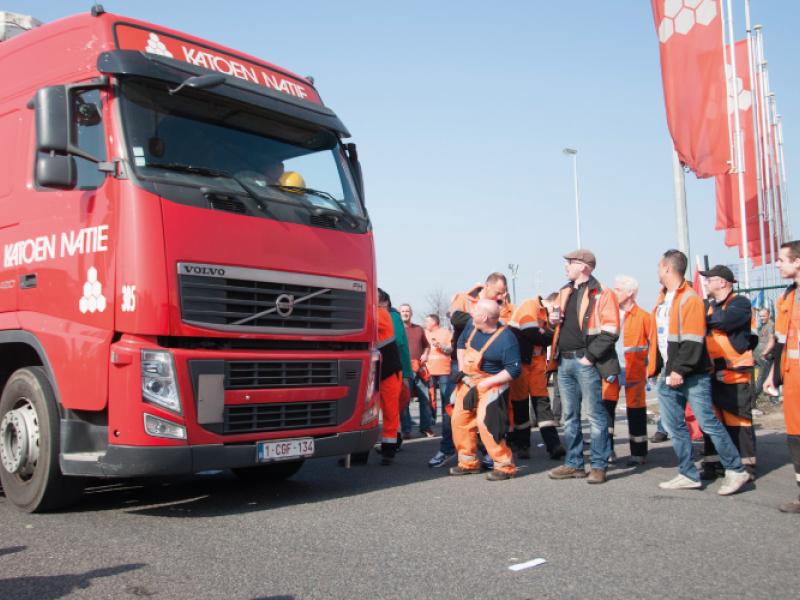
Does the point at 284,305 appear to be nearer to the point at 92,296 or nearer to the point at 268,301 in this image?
the point at 268,301

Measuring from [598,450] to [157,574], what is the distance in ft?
→ 13.6

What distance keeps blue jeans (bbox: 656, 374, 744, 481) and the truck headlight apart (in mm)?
4022

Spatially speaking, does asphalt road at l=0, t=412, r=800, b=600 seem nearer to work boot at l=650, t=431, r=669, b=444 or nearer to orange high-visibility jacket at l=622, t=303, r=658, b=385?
orange high-visibility jacket at l=622, t=303, r=658, b=385

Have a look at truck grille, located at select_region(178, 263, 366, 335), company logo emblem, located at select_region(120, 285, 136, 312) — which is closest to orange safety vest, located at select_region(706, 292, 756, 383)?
truck grille, located at select_region(178, 263, 366, 335)

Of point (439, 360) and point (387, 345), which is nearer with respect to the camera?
point (387, 345)

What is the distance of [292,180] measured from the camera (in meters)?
6.57

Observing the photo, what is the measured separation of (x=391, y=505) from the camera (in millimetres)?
6141

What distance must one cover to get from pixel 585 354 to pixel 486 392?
1.01 meters

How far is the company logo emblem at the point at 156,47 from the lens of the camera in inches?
236

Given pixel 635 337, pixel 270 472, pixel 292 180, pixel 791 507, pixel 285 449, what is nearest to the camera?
pixel 791 507

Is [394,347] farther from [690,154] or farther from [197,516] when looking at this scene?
[690,154]

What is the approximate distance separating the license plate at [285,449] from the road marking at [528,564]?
2.24 m

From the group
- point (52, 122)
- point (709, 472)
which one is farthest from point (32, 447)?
point (709, 472)

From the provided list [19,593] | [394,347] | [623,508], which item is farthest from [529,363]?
[19,593]
